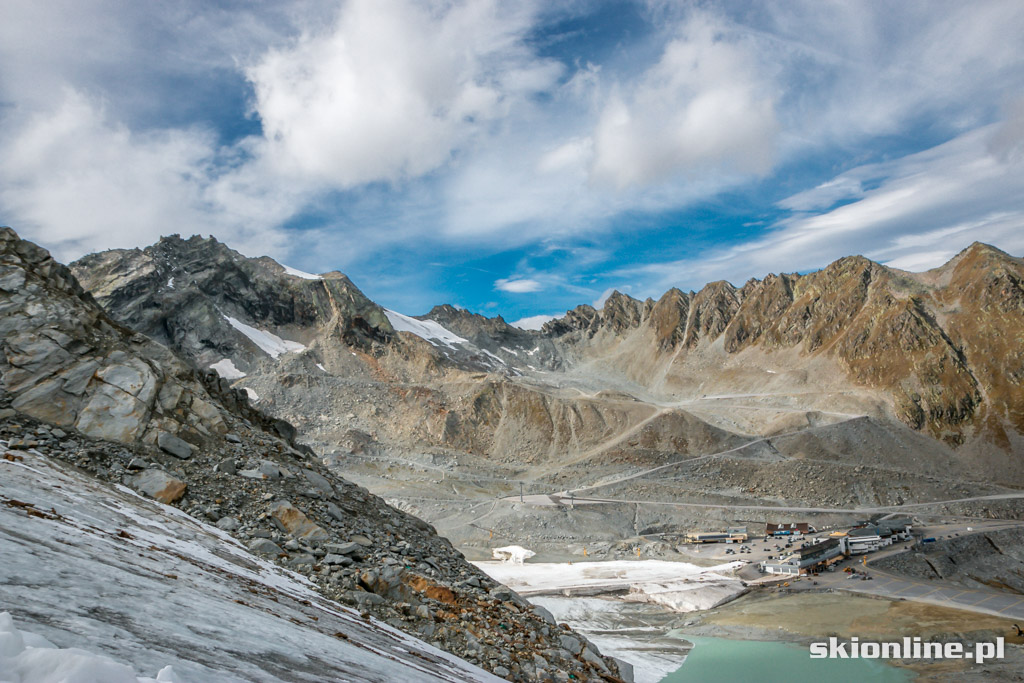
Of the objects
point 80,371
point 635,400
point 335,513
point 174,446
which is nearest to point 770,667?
point 335,513

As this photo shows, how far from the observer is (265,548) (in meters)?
12.1

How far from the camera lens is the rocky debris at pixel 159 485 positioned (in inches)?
503

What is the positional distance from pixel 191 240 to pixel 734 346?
148 metres

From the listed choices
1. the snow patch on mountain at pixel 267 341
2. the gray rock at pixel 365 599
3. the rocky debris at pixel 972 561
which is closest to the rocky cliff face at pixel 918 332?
the rocky debris at pixel 972 561

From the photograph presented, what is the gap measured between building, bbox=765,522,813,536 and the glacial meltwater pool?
99.6 feet

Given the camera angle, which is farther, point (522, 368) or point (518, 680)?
point (522, 368)

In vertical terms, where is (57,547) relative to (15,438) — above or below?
below

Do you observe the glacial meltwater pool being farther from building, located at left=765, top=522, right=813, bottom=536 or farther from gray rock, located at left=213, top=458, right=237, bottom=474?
building, located at left=765, top=522, right=813, bottom=536

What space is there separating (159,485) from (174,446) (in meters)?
1.78

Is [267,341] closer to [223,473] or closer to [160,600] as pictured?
[223,473]

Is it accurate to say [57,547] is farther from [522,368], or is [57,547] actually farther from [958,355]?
[522,368]

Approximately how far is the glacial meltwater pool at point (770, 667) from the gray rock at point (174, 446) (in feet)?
95.9

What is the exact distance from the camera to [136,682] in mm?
3391

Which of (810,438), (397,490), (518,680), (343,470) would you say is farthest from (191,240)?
(518,680)
